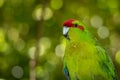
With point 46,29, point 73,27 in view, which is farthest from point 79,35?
point 46,29

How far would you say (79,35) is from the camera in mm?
1921

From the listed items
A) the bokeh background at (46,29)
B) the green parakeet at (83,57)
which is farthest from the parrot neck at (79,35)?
the bokeh background at (46,29)

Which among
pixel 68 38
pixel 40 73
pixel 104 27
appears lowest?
pixel 40 73

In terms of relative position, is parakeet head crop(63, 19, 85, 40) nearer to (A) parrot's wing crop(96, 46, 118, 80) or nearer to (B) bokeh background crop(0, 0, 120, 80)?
(A) parrot's wing crop(96, 46, 118, 80)

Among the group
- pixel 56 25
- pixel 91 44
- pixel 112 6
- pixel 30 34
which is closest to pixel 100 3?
pixel 112 6

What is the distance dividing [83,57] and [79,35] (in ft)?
0.34

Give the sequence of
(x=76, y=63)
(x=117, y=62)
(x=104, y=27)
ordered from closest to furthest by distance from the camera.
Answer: (x=76, y=63) < (x=117, y=62) < (x=104, y=27)

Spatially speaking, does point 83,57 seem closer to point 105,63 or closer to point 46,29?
point 105,63

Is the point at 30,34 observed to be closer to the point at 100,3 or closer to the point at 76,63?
the point at 100,3

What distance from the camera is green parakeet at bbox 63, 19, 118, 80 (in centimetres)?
185

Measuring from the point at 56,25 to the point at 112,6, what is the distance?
0.50 meters

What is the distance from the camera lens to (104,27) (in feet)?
12.2

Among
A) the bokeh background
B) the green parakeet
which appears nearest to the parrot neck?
the green parakeet

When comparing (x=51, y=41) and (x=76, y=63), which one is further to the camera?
(x=51, y=41)
